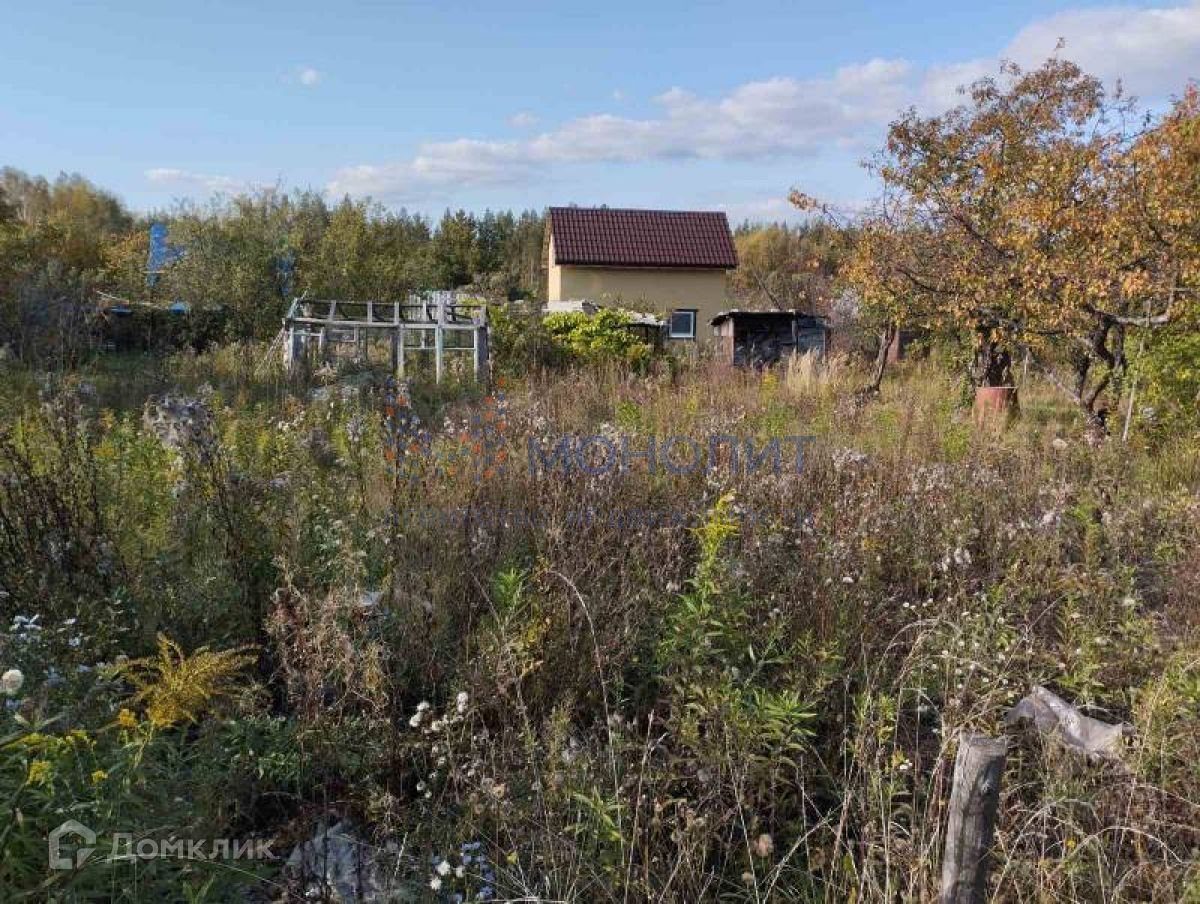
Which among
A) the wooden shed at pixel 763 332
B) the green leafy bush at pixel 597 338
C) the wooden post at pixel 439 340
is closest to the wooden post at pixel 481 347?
the wooden post at pixel 439 340

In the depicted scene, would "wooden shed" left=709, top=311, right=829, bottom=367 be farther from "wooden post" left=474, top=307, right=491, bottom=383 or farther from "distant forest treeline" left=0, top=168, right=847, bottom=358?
"wooden post" left=474, top=307, right=491, bottom=383

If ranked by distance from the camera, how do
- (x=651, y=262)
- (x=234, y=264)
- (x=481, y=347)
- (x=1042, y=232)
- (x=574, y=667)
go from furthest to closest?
(x=651, y=262), (x=234, y=264), (x=481, y=347), (x=1042, y=232), (x=574, y=667)

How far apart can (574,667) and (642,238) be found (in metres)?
25.3

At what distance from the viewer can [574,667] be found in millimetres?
3131

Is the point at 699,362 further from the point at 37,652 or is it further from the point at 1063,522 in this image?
the point at 37,652

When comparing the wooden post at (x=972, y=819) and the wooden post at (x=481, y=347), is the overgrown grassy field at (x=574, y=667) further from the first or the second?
the wooden post at (x=481, y=347)

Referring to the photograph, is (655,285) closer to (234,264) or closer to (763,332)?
(763,332)

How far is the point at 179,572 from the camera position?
3.58m

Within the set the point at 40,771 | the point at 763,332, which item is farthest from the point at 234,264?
the point at 40,771

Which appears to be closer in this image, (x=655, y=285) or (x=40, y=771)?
(x=40, y=771)

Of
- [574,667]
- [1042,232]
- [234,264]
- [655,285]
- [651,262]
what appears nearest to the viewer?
[574,667]

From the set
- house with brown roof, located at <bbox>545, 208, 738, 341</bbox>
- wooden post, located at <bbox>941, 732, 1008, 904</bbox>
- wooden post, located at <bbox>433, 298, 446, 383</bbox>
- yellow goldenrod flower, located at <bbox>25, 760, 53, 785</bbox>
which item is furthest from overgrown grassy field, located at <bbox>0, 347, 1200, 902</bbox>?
house with brown roof, located at <bbox>545, 208, 738, 341</bbox>

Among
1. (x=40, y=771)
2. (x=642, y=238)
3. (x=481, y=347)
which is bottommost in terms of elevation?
(x=40, y=771)

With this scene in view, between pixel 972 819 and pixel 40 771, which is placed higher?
pixel 40 771
